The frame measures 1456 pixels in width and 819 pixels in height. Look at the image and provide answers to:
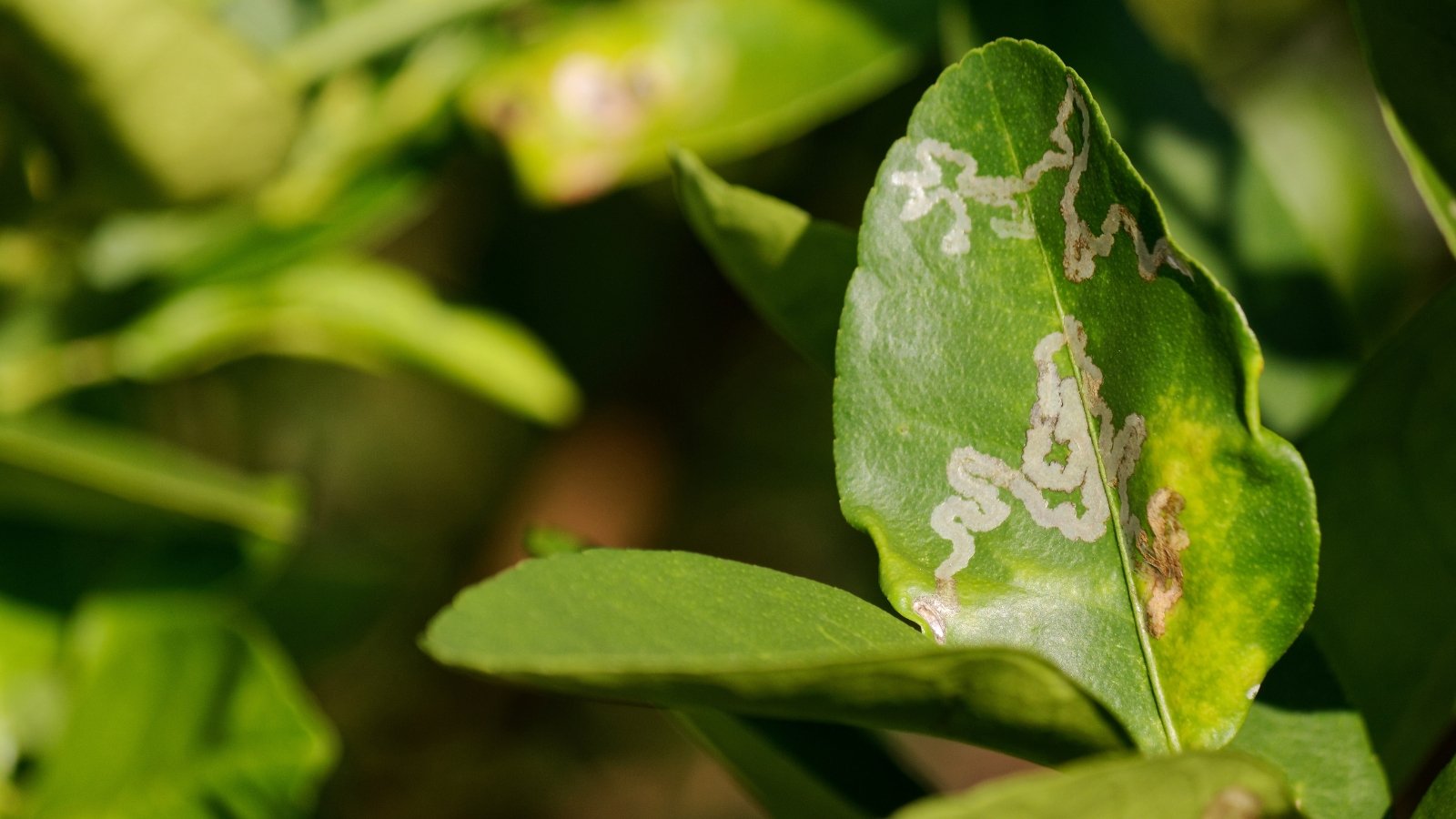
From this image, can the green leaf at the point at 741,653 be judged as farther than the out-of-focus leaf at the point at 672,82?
No

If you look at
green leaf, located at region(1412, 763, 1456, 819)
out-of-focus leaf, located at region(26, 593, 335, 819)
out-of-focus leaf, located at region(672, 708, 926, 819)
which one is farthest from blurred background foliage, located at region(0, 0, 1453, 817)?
green leaf, located at region(1412, 763, 1456, 819)

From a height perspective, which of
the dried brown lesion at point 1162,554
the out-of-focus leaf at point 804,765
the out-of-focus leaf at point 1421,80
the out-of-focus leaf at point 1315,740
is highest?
the out-of-focus leaf at point 1421,80

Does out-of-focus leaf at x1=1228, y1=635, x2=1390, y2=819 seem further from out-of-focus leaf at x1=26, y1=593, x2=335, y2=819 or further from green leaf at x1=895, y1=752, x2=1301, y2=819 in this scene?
out-of-focus leaf at x1=26, y1=593, x2=335, y2=819

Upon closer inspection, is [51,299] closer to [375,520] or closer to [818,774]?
[818,774]

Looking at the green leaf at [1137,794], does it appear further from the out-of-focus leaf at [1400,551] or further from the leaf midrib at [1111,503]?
the out-of-focus leaf at [1400,551]

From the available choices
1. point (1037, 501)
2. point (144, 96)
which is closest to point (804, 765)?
point (1037, 501)

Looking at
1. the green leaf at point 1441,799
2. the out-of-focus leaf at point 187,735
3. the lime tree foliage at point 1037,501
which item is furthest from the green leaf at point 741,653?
the out-of-focus leaf at point 187,735
